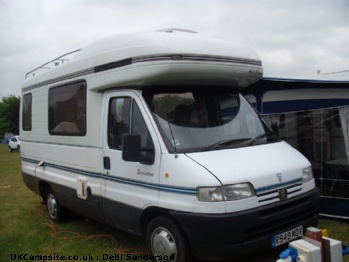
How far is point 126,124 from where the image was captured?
4891 millimetres

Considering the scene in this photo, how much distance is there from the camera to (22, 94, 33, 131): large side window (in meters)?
7.72

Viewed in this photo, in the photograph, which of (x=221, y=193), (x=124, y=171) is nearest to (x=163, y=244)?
(x=221, y=193)

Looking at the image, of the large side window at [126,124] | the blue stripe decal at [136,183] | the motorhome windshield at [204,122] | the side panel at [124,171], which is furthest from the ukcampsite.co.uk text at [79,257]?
the motorhome windshield at [204,122]

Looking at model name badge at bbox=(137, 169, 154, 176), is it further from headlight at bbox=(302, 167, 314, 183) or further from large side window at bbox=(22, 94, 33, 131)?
large side window at bbox=(22, 94, 33, 131)

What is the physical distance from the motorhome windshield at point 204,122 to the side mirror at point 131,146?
30 centimetres

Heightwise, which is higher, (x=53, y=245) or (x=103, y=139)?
(x=103, y=139)

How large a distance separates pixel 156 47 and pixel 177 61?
0.29 metres

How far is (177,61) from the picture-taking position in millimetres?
4395

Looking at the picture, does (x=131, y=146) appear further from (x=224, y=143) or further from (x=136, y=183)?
(x=224, y=143)

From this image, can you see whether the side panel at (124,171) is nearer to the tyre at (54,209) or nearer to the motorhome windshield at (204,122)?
the motorhome windshield at (204,122)

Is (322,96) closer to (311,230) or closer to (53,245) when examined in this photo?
(311,230)

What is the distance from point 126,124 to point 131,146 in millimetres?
670

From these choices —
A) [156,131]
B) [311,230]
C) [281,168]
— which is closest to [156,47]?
[156,131]

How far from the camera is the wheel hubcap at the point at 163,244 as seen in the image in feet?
13.8
